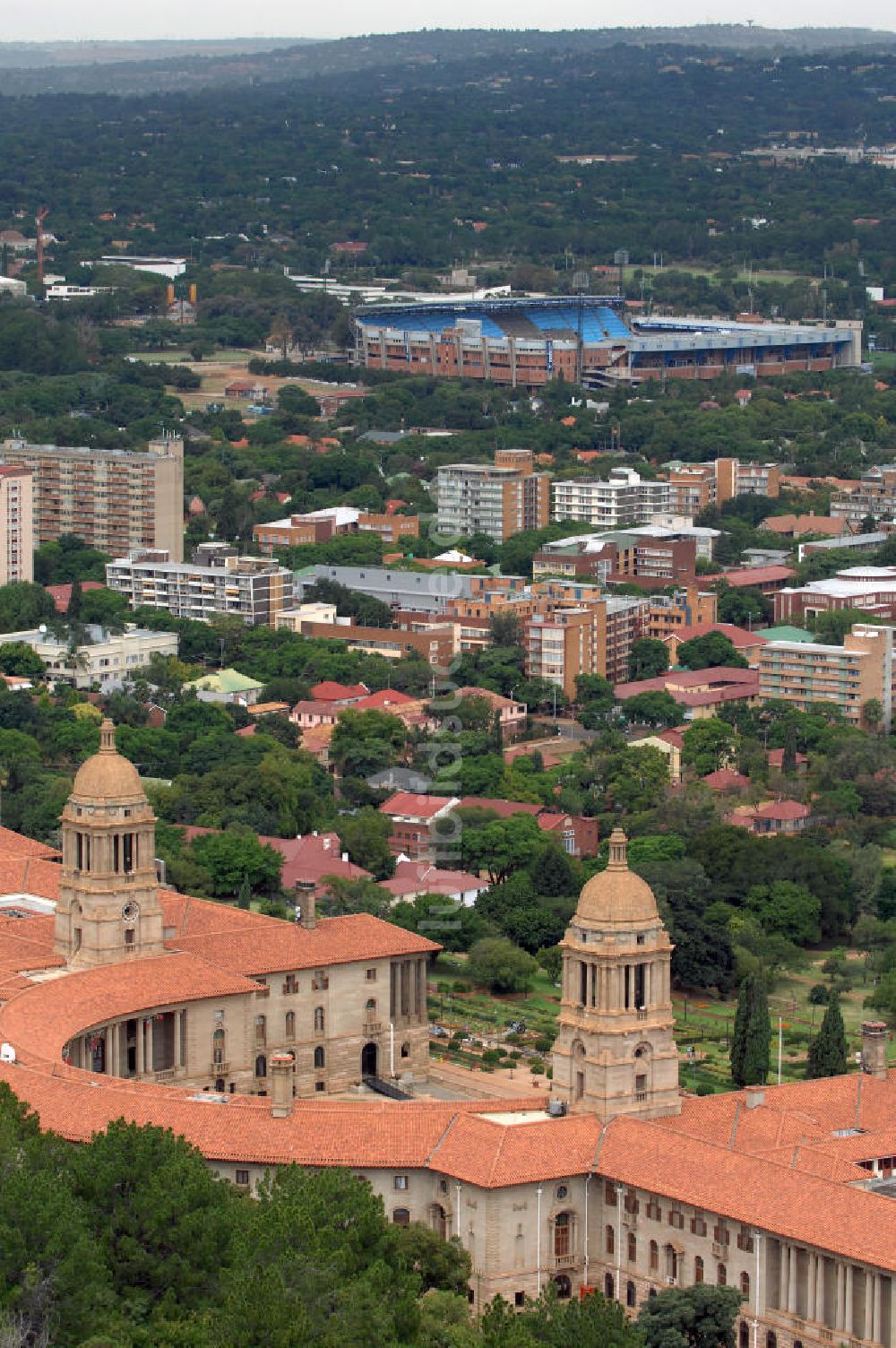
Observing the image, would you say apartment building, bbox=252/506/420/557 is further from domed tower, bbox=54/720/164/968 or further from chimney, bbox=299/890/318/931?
domed tower, bbox=54/720/164/968

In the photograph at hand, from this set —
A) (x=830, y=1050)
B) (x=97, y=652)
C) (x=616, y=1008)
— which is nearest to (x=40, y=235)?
(x=97, y=652)

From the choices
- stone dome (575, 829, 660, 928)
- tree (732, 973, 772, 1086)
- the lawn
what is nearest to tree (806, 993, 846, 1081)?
tree (732, 973, 772, 1086)

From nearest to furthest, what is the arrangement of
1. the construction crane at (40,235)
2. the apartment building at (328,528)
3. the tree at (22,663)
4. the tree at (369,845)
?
the tree at (369,845) < the tree at (22,663) < the apartment building at (328,528) < the construction crane at (40,235)

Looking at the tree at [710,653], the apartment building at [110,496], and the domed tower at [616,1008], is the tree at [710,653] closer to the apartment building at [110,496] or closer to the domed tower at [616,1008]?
the apartment building at [110,496]

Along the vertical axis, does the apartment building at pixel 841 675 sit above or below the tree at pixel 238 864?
below

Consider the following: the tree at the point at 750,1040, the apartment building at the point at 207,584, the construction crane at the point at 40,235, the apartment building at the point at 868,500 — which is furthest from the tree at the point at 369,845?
the construction crane at the point at 40,235

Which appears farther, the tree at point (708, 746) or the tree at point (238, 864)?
the tree at point (708, 746)

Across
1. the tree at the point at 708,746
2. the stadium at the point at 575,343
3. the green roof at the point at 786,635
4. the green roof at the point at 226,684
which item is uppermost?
the tree at the point at 708,746

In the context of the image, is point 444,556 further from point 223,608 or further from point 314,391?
point 314,391

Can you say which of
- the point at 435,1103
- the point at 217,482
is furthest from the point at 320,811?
the point at 217,482
